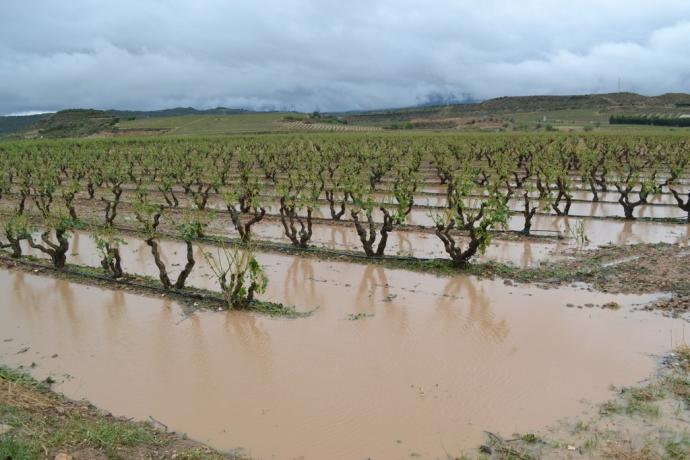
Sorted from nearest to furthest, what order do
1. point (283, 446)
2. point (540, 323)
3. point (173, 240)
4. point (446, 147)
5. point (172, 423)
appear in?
point (283, 446) → point (172, 423) → point (540, 323) → point (173, 240) → point (446, 147)

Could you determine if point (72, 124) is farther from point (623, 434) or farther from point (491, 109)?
point (623, 434)

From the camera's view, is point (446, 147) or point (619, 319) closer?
point (619, 319)

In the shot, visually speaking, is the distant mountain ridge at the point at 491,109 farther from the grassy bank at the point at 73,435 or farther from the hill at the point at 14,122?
the grassy bank at the point at 73,435

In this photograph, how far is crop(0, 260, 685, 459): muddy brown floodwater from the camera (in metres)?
6.68

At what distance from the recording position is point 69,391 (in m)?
7.57

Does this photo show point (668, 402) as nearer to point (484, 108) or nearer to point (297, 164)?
point (297, 164)

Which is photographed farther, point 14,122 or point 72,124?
point 14,122

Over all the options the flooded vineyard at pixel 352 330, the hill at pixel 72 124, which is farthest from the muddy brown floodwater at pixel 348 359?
the hill at pixel 72 124

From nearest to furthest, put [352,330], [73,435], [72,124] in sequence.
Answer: [73,435]
[352,330]
[72,124]

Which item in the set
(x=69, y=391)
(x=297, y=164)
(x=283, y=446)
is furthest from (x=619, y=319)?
(x=297, y=164)

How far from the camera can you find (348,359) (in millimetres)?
8453

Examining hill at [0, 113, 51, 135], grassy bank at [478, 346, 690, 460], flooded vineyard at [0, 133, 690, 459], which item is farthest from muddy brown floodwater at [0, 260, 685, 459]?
hill at [0, 113, 51, 135]

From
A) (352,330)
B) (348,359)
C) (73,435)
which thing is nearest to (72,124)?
(352,330)

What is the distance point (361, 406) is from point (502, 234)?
10.4m
